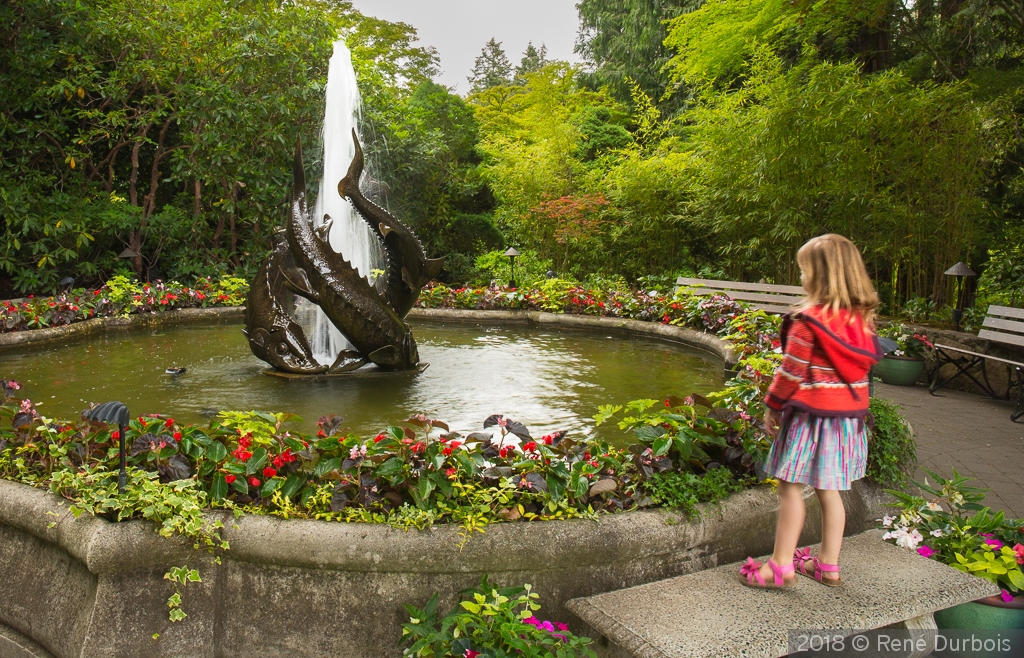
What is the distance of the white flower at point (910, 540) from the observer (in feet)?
10.8

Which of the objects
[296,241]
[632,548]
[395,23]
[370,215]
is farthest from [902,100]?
[395,23]

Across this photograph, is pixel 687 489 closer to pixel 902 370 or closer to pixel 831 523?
pixel 831 523

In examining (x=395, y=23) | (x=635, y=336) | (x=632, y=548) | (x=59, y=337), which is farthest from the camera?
(x=395, y=23)

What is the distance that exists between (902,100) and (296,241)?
7016 millimetres

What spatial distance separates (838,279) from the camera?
9.08 feet

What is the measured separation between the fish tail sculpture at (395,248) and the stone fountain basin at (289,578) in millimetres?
3886

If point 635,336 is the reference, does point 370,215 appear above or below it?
above

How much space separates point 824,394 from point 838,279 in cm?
45

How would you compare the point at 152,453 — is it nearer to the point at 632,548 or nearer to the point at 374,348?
the point at 632,548

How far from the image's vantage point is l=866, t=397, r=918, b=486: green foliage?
391 cm

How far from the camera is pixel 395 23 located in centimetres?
2525

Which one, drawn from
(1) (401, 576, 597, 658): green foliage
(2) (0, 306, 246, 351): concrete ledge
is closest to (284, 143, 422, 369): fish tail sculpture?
(2) (0, 306, 246, 351): concrete ledge

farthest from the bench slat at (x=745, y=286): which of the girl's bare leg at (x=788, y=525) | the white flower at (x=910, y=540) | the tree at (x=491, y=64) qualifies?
the tree at (x=491, y=64)

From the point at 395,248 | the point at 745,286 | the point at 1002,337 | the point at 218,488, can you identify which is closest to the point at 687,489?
the point at 218,488
